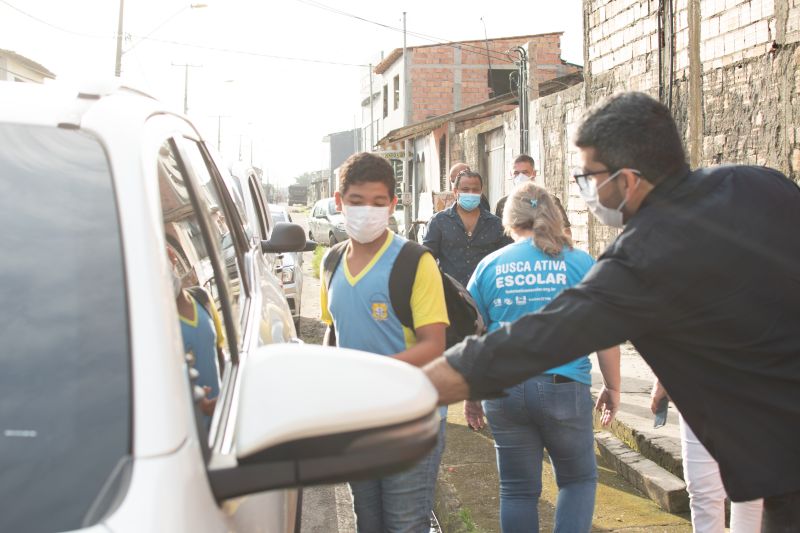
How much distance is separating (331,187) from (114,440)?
63446 millimetres

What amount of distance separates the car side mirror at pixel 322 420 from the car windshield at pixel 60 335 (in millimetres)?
216

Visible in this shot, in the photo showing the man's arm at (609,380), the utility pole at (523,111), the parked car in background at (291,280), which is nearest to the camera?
the man's arm at (609,380)

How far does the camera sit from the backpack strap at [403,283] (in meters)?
3.20

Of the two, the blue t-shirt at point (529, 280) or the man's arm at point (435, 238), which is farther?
the man's arm at point (435, 238)

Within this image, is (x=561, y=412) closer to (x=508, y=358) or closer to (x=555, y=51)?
(x=508, y=358)

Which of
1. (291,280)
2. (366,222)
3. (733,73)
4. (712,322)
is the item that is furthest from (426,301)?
(291,280)

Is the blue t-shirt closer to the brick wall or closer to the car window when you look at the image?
the car window

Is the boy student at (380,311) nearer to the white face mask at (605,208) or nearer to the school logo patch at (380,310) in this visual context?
the school logo patch at (380,310)

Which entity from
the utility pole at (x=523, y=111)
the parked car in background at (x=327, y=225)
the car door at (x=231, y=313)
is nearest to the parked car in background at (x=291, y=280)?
the utility pole at (x=523, y=111)

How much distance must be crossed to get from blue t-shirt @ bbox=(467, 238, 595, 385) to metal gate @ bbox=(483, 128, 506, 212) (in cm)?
1431

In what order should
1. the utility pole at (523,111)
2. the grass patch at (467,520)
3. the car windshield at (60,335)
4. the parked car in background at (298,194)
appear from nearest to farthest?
1. the car windshield at (60,335)
2. the grass patch at (467,520)
3. the utility pole at (523,111)
4. the parked car in background at (298,194)

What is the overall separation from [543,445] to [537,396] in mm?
296

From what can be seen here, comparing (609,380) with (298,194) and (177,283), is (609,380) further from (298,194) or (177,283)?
(298,194)

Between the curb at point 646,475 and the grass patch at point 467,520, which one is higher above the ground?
the curb at point 646,475
